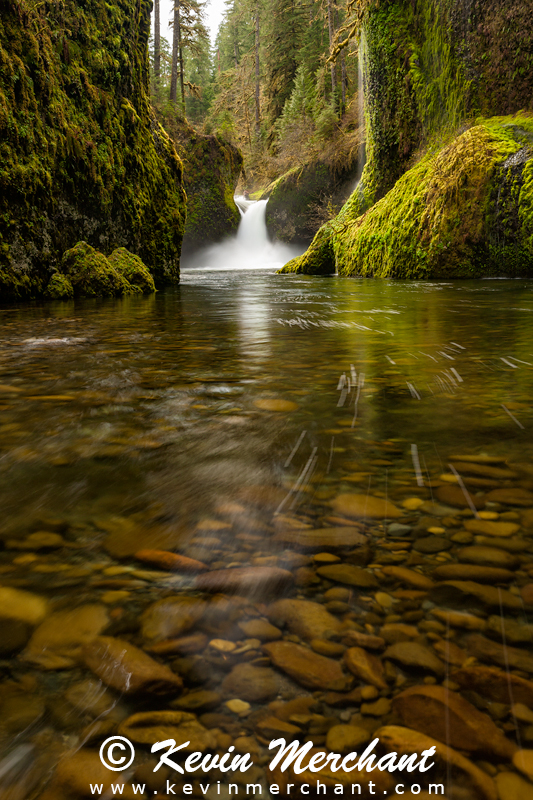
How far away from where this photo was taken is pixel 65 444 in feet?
5.18

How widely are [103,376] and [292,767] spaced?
218 centimetres

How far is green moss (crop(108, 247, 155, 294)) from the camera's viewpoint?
8.46 metres

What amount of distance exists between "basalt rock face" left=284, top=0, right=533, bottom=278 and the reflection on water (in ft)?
31.5

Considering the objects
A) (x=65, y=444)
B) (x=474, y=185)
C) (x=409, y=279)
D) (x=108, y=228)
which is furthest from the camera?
(x=409, y=279)

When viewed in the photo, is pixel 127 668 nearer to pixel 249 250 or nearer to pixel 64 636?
pixel 64 636

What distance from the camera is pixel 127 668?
71 centimetres

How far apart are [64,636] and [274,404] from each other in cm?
131

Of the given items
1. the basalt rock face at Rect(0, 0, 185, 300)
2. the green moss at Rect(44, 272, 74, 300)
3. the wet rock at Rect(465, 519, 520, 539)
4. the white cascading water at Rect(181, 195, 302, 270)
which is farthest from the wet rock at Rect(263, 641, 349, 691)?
the white cascading water at Rect(181, 195, 302, 270)

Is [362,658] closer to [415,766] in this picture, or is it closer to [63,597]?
[415,766]

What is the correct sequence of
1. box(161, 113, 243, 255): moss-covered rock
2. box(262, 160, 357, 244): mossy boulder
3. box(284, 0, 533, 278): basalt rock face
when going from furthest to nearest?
box(161, 113, 243, 255): moss-covered rock
box(262, 160, 357, 244): mossy boulder
box(284, 0, 533, 278): basalt rock face

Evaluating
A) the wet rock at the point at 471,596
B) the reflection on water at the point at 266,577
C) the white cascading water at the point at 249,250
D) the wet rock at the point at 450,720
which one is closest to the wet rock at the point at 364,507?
the reflection on water at the point at 266,577

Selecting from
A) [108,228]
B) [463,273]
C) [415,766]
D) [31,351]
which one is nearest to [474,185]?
[463,273]

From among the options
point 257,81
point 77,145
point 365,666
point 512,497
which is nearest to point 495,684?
point 365,666

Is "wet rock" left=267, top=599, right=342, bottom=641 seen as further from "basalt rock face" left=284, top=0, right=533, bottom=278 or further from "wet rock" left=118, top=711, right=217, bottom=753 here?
"basalt rock face" left=284, top=0, right=533, bottom=278
